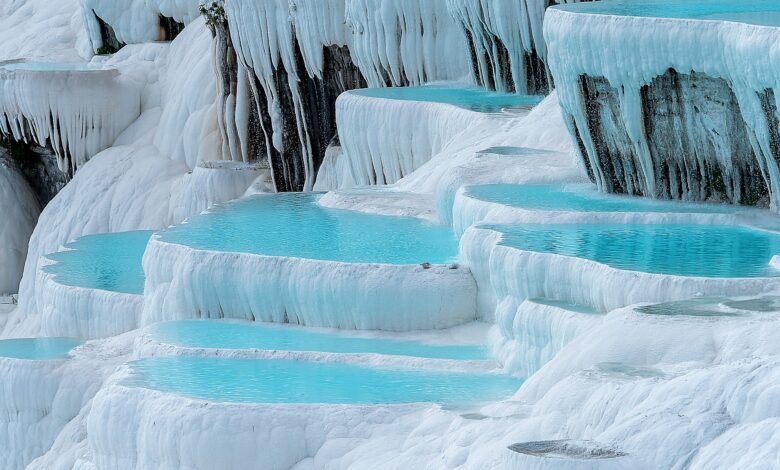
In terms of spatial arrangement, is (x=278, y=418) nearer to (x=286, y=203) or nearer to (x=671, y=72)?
(x=671, y=72)

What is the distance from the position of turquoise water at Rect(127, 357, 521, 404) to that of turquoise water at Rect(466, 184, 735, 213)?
234 cm

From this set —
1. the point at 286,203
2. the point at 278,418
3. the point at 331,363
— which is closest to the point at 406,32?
the point at 286,203

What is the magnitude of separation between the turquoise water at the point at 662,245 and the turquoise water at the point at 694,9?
5.26 ft

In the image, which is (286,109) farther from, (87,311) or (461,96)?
(87,311)

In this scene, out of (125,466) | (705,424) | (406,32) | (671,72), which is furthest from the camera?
(406,32)

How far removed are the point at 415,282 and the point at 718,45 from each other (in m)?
2.89

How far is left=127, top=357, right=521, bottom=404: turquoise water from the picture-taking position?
1027 cm

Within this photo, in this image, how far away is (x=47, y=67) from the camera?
2622 centimetres

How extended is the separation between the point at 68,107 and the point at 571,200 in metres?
13.0

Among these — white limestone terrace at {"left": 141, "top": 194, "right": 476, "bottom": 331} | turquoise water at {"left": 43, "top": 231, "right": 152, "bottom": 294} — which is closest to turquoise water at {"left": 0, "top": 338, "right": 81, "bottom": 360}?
turquoise water at {"left": 43, "top": 231, "right": 152, "bottom": 294}

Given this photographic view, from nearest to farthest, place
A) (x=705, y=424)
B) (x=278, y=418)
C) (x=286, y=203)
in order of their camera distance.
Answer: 1. (x=705, y=424)
2. (x=278, y=418)
3. (x=286, y=203)

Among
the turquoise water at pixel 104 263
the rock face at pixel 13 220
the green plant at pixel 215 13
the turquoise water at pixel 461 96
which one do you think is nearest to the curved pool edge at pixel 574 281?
the turquoise water at pixel 461 96

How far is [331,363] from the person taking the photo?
11.3 m

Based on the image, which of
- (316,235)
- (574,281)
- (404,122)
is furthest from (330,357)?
(404,122)
